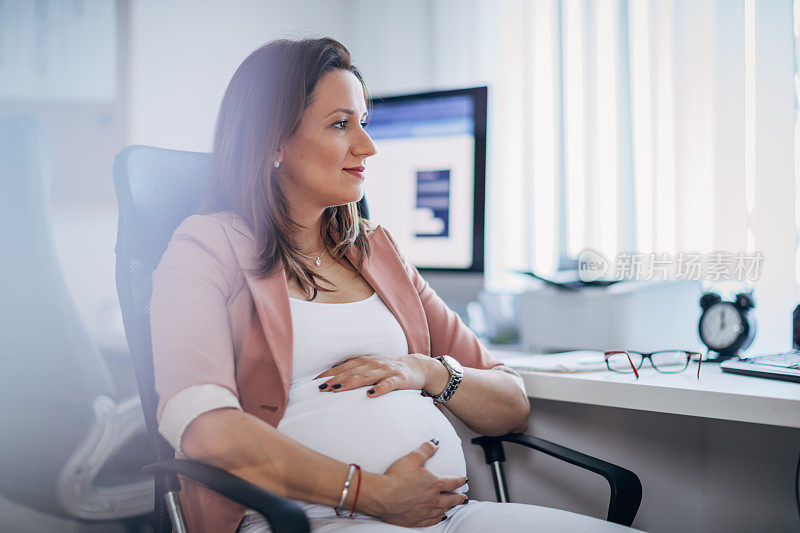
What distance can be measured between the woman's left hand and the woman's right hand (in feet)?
0.37

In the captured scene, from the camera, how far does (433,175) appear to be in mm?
1686

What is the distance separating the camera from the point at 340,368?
102cm

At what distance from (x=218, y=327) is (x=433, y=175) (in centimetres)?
91

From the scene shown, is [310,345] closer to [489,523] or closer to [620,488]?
[489,523]

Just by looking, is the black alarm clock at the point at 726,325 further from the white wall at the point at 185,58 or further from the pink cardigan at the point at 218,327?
the white wall at the point at 185,58

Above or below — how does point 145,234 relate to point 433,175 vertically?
below

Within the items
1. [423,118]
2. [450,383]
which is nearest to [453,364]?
[450,383]

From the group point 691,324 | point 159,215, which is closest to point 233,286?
point 159,215

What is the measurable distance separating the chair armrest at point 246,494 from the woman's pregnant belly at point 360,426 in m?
0.16

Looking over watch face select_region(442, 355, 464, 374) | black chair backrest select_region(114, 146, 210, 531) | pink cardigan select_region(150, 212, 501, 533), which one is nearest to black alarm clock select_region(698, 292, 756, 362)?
watch face select_region(442, 355, 464, 374)

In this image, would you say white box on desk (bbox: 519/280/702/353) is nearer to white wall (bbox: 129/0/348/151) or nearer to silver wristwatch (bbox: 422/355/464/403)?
silver wristwatch (bbox: 422/355/464/403)

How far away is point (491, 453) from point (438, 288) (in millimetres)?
569

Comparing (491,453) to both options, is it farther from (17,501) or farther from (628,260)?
(17,501)

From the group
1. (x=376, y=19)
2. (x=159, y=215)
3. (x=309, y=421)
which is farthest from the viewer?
(x=376, y=19)
